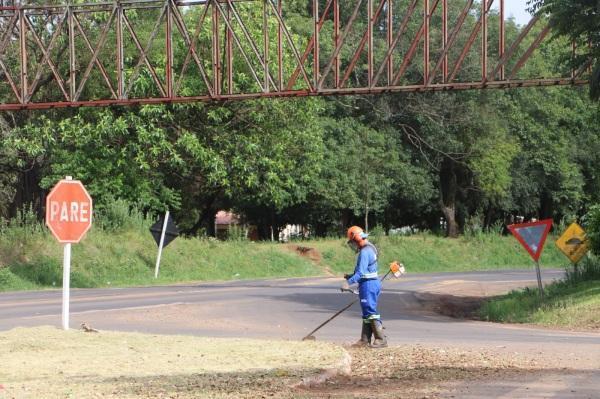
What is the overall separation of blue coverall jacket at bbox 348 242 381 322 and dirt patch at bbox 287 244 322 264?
31.2 m

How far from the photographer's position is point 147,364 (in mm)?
11352

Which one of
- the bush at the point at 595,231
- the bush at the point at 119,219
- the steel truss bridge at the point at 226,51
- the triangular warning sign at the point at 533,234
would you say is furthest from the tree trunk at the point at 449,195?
the triangular warning sign at the point at 533,234

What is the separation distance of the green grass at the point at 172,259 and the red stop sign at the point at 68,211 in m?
17.1

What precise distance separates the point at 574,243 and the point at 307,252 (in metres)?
23.0

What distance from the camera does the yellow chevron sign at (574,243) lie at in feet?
77.2

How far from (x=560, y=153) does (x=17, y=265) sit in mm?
35908

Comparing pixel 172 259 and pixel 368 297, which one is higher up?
pixel 172 259

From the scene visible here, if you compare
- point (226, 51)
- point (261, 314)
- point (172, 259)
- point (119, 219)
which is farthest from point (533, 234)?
point (119, 219)

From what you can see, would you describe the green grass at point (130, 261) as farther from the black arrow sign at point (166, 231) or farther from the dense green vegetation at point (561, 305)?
the dense green vegetation at point (561, 305)

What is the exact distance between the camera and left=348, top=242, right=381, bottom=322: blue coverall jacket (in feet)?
45.9

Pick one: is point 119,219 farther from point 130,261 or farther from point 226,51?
point 226,51

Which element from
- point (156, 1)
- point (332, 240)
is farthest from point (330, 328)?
point (332, 240)

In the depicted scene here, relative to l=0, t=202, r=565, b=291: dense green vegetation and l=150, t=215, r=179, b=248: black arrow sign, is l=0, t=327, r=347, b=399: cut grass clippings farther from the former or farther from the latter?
l=150, t=215, r=179, b=248: black arrow sign

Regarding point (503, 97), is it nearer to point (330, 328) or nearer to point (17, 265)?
point (17, 265)
